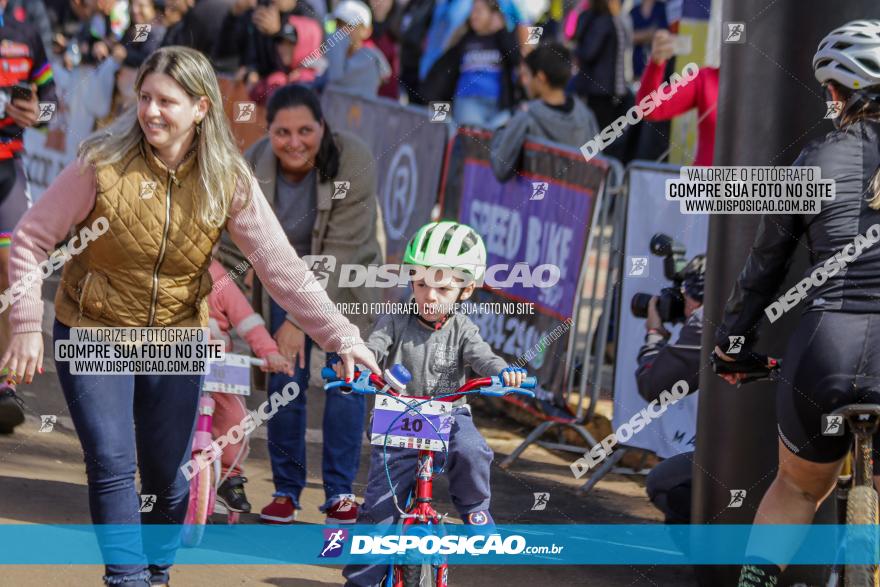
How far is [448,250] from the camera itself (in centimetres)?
539

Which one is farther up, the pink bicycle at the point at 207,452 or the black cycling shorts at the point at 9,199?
the black cycling shorts at the point at 9,199

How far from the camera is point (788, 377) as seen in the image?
4.94 m

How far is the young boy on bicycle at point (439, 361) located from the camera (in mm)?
5227

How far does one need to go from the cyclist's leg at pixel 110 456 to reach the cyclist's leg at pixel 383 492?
0.79m

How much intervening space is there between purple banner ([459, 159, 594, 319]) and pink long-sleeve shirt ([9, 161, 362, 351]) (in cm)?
371

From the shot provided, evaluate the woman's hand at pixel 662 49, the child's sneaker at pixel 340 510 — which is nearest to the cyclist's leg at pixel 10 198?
the child's sneaker at pixel 340 510

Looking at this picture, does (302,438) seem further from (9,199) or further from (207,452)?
(9,199)

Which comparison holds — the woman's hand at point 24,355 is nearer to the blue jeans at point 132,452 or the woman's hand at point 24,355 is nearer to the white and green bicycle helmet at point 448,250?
Answer: the blue jeans at point 132,452

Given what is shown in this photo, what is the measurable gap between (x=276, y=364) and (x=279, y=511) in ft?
2.78

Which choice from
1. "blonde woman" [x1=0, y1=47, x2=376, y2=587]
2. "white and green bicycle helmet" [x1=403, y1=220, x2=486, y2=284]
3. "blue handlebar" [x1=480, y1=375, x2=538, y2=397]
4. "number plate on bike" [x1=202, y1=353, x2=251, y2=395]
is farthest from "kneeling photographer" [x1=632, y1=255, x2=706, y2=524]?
"blonde woman" [x1=0, y1=47, x2=376, y2=587]

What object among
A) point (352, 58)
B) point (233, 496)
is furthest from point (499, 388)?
point (352, 58)

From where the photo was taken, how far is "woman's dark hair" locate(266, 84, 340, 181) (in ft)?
23.2

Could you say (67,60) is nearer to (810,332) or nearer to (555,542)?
(555,542)

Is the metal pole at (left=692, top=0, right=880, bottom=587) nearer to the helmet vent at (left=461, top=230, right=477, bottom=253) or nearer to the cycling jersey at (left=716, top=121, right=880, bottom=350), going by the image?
the cycling jersey at (left=716, top=121, right=880, bottom=350)
